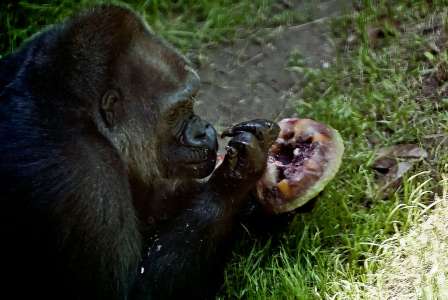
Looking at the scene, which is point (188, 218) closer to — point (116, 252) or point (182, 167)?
point (182, 167)

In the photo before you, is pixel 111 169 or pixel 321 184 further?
pixel 321 184

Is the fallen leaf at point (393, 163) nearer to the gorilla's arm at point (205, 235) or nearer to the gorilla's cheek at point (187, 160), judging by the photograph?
the gorilla's arm at point (205, 235)

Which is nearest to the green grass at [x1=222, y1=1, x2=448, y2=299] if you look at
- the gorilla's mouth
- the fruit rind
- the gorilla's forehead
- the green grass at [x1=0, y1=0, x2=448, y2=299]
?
the green grass at [x1=0, y1=0, x2=448, y2=299]

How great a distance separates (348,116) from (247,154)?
3.89 ft

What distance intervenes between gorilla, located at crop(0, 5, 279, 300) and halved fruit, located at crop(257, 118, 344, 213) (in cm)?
17

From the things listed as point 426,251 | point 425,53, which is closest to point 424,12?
point 425,53

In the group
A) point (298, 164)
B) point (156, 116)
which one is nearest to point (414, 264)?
point (298, 164)

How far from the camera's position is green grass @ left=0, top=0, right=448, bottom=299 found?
4.63m

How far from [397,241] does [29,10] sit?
11.5 feet

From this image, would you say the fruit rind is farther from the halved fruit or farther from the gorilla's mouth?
the gorilla's mouth

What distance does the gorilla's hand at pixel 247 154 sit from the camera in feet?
14.7

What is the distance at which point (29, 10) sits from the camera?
6.82m

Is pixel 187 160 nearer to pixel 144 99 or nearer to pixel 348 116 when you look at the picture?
pixel 144 99

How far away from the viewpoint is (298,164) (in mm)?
4855
